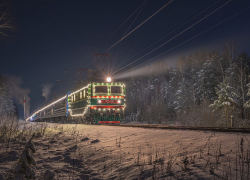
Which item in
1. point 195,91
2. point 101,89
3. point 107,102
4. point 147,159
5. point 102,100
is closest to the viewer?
point 147,159

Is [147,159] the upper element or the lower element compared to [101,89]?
lower

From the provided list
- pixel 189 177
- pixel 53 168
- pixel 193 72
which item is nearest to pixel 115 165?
pixel 53 168

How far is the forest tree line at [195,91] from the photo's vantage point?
23.8 m

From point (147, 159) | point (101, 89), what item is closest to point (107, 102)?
point (101, 89)

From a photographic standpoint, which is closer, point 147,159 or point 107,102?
point 147,159

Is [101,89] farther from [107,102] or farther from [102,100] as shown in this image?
[107,102]

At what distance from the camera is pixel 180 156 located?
5188 millimetres

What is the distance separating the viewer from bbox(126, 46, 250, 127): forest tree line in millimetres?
23828

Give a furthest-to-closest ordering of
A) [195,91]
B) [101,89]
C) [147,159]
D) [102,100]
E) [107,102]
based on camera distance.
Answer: [195,91], [101,89], [107,102], [102,100], [147,159]

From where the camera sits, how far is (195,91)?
43281 millimetres

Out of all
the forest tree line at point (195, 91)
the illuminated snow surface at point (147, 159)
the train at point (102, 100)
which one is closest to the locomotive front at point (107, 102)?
the train at point (102, 100)

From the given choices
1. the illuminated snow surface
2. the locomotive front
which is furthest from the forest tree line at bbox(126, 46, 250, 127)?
the illuminated snow surface

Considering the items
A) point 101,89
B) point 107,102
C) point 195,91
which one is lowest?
point 107,102

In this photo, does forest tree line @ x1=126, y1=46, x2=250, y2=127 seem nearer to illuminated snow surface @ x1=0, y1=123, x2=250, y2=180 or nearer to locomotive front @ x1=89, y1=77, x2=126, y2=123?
locomotive front @ x1=89, y1=77, x2=126, y2=123
